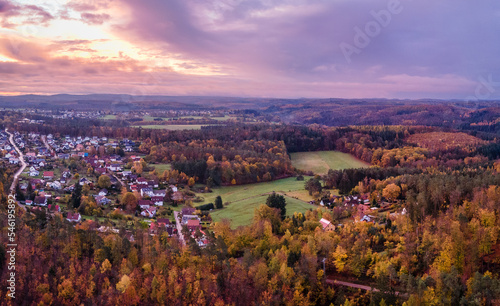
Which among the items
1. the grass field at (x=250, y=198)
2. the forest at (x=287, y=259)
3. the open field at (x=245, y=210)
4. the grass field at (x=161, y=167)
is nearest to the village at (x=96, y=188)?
the forest at (x=287, y=259)

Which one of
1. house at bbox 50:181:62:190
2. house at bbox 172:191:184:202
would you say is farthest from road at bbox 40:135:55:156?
house at bbox 172:191:184:202

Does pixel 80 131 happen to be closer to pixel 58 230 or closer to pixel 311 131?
pixel 311 131

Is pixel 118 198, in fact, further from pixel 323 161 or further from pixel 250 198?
pixel 323 161

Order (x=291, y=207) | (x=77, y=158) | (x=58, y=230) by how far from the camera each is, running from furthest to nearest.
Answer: (x=77, y=158), (x=291, y=207), (x=58, y=230)

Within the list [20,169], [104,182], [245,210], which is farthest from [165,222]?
[20,169]

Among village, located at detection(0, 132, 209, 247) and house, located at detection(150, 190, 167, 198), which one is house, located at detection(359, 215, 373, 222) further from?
house, located at detection(150, 190, 167, 198)

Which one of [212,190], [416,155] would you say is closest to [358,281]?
[212,190]
